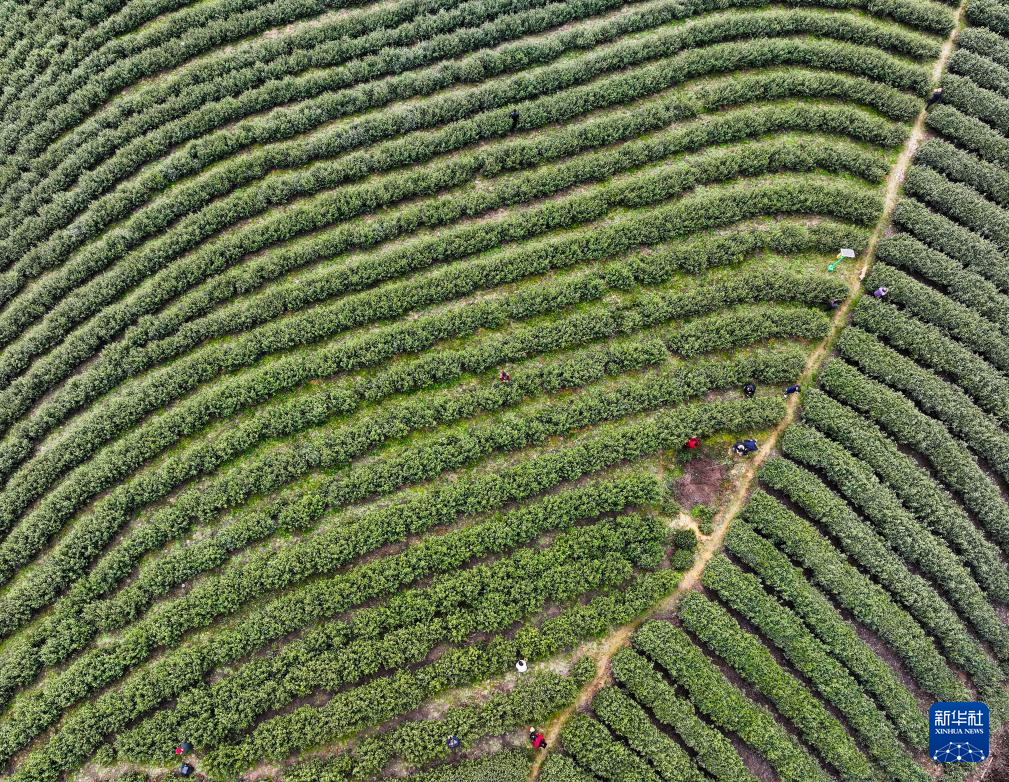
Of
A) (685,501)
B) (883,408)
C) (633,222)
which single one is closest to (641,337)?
(633,222)

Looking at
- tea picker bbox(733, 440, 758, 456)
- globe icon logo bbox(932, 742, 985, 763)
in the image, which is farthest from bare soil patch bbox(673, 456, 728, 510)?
globe icon logo bbox(932, 742, 985, 763)

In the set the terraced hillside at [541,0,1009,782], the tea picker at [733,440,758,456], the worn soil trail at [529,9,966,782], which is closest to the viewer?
the terraced hillside at [541,0,1009,782]

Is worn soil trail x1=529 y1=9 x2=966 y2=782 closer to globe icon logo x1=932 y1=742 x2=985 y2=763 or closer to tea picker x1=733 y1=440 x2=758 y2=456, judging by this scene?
tea picker x1=733 y1=440 x2=758 y2=456

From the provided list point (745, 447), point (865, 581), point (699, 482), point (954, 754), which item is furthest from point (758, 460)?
point (954, 754)

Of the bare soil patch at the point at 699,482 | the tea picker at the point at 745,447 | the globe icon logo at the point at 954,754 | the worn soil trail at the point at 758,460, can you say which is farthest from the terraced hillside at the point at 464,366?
the globe icon logo at the point at 954,754

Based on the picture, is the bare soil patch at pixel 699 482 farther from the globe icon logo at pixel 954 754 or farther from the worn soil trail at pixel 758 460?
the globe icon logo at pixel 954 754

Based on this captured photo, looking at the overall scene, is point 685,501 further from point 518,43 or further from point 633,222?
point 518,43
